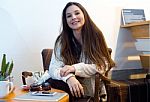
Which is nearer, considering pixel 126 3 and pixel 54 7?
pixel 54 7

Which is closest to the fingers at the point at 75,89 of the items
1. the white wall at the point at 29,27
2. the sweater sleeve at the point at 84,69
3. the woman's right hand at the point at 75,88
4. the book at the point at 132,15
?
the woman's right hand at the point at 75,88

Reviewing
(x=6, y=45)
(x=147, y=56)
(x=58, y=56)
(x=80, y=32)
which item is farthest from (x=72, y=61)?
(x=147, y=56)

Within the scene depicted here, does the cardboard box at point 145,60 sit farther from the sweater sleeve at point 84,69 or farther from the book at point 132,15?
the sweater sleeve at point 84,69

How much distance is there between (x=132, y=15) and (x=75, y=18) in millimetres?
1075

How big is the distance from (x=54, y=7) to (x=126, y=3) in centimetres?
82

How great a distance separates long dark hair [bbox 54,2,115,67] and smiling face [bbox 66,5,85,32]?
4 centimetres

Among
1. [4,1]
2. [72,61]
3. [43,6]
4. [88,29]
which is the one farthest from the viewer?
[43,6]

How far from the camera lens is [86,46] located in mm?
1571

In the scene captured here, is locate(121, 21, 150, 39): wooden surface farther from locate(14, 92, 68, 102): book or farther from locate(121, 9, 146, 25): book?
locate(14, 92, 68, 102): book

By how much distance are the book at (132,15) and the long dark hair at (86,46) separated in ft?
2.93

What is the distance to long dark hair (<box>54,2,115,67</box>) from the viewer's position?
1.54 m

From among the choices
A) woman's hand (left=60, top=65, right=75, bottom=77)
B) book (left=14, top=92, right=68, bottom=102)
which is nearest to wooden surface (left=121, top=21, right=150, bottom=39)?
woman's hand (left=60, top=65, right=75, bottom=77)

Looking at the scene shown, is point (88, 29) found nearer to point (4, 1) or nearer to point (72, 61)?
point (72, 61)

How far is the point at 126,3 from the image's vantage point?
252cm
